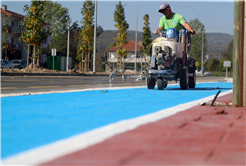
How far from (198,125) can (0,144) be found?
246cm

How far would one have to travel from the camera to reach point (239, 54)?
24.8 feet

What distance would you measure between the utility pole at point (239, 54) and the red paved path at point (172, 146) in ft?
8.70

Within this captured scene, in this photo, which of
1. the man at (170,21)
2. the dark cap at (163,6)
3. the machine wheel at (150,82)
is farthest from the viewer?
the machine wheel at (150,82)

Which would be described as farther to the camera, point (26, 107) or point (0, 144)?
point (26, 107)

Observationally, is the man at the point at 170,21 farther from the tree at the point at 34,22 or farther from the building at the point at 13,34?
the building at the point at 13,34

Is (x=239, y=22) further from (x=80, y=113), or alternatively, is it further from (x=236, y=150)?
(x=236, y=150)

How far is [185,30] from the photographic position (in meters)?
13.2

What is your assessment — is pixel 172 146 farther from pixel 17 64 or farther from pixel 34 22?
pixel 17 64

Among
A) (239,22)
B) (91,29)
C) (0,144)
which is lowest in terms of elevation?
(0,144)

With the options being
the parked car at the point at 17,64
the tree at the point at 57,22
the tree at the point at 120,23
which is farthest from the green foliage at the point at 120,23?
the tree at the point at 57,22

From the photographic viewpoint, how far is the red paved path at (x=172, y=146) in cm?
300

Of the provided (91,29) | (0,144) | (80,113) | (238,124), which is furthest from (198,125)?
(91,29)

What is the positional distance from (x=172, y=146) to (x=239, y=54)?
4609 mm

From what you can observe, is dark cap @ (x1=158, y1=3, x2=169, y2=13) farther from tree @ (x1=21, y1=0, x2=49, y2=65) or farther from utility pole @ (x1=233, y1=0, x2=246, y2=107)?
tree @ (x1=21, y1=0, x2=49, y2=65)
